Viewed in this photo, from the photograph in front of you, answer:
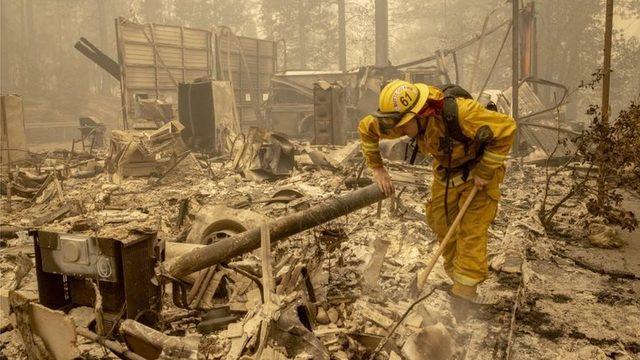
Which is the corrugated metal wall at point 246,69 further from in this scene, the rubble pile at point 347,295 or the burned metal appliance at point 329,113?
the rubble pile at point 347,295

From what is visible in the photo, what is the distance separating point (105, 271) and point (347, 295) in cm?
189

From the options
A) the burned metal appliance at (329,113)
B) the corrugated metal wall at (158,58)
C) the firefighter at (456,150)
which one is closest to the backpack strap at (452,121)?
the firefighter at (456,150)

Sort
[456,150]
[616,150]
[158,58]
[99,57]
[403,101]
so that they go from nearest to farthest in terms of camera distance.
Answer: [403,101]
[456,150]
[616,150]
[99,57]
[158,58]

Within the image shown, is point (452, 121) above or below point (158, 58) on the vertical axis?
below

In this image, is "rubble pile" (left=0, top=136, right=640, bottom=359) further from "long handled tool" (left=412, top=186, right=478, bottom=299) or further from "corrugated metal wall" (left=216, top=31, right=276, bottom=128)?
"corrugated metal wall" (left=216, top=31, right=276, bottom=128)

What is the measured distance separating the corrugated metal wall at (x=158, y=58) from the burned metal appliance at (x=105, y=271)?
528 inches

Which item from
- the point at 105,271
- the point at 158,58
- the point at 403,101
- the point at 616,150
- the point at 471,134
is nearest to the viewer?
the point at 105,271

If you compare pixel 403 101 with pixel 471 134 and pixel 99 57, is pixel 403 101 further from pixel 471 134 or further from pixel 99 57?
pixel 99 57

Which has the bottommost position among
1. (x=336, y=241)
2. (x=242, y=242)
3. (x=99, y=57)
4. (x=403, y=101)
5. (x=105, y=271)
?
(x=336, y=241)

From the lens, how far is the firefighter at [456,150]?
3291 mm

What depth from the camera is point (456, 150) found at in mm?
3562

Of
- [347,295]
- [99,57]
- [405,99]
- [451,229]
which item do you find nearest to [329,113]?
[99,57]

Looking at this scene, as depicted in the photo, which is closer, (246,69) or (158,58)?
(158,58)

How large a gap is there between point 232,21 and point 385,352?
3374cm
